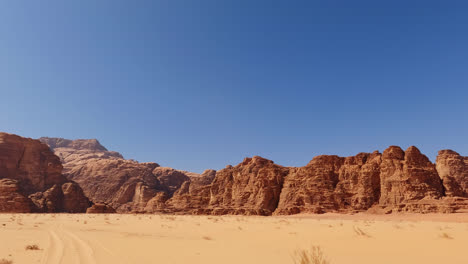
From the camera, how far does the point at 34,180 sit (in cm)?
7300

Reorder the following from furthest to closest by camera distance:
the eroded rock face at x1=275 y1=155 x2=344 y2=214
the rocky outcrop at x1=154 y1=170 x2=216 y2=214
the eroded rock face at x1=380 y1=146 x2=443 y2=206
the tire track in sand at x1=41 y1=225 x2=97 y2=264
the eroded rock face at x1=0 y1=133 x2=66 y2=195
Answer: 1. the rocky outcrop at x1=154 y1=170 x2=216 y2=214
2. the eroded rock face at x1=0 y1=133 x2=66 y2=195
3. the eroded rock face at x1=275 y1=155 x2=344 y2=214
4. the eroded rock face at x1=380 y1=146 x2=443 y2=206
5. the tire track in sand at x1=41 y1=225 x2=97 y2=264

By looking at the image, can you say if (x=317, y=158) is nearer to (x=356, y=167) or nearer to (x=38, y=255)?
(x=356, y=167)

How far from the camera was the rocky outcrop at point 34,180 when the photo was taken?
60.9 metres

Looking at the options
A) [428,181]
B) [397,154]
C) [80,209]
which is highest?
[397,154]

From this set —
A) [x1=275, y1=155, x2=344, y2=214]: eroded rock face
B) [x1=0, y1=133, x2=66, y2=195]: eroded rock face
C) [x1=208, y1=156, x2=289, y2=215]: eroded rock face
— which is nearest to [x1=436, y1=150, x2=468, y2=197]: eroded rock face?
[x1=275, y1=155, x2=344, y2=214]: eroded rock face

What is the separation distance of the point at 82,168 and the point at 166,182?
3506cm

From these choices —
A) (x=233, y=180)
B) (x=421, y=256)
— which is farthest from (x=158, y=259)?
(x=233, y=180)

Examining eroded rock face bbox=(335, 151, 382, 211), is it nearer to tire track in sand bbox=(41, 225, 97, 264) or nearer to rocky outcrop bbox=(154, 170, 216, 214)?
rocky outcrop bbox=(154, 170, 216, 214)

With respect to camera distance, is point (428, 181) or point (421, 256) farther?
point (428, 181)

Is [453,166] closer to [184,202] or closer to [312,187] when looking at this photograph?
[312,187]

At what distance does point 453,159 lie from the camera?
89.6m

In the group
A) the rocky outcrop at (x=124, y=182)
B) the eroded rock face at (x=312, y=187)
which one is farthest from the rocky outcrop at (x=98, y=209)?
the eroded rock face at (x=312, y=187)

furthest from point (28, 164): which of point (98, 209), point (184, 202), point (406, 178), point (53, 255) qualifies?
point (406, 178)

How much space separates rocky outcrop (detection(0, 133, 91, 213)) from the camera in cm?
6094
